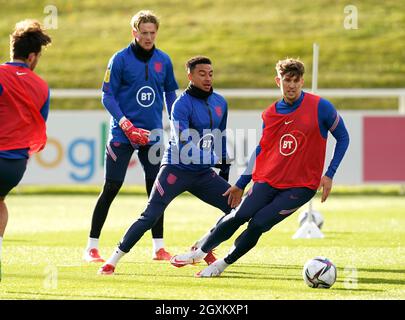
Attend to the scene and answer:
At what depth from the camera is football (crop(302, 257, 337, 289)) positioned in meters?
9.13

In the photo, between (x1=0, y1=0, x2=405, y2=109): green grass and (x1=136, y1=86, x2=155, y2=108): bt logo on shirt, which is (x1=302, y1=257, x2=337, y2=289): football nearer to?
(x1=136, y1=86, x2=155, y2=108): bt logo on shirt

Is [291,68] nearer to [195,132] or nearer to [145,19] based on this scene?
[195,132]

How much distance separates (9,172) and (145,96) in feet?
8.29

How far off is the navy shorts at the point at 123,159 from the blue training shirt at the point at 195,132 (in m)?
0.97

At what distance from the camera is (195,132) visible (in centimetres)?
1021

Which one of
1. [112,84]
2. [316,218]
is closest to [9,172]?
[112,84]

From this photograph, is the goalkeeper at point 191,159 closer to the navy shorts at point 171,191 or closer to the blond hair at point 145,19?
the navy shorts at point 171,191

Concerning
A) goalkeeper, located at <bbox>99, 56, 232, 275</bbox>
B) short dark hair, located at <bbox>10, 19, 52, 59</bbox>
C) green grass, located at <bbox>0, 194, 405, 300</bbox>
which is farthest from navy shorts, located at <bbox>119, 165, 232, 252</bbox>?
short dark hair, located at <bbox>10, 19, 52, 59</bbox>

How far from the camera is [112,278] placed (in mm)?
9852

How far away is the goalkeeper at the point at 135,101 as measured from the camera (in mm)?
11055

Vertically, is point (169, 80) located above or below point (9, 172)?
above

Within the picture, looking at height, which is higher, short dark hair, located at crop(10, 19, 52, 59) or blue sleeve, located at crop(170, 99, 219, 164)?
short dark hair, located at crop(10, 19, 52, 59)

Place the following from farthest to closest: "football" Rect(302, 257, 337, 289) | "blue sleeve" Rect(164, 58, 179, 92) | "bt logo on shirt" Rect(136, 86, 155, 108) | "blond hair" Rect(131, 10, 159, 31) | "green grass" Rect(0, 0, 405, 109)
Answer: "green grass" Rect(0, 0, 405, 109)
"blue sleeve" Rect(164, 58, 179, 92)
"bt logo on shirt" Rect(136, 86, 155, 108)
"blond hair" Rect(131, 10, 159, 31)
"football" Rect(302, 257, 337, 289)

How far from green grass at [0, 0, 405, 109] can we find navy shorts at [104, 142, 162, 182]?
2087 centimetres
